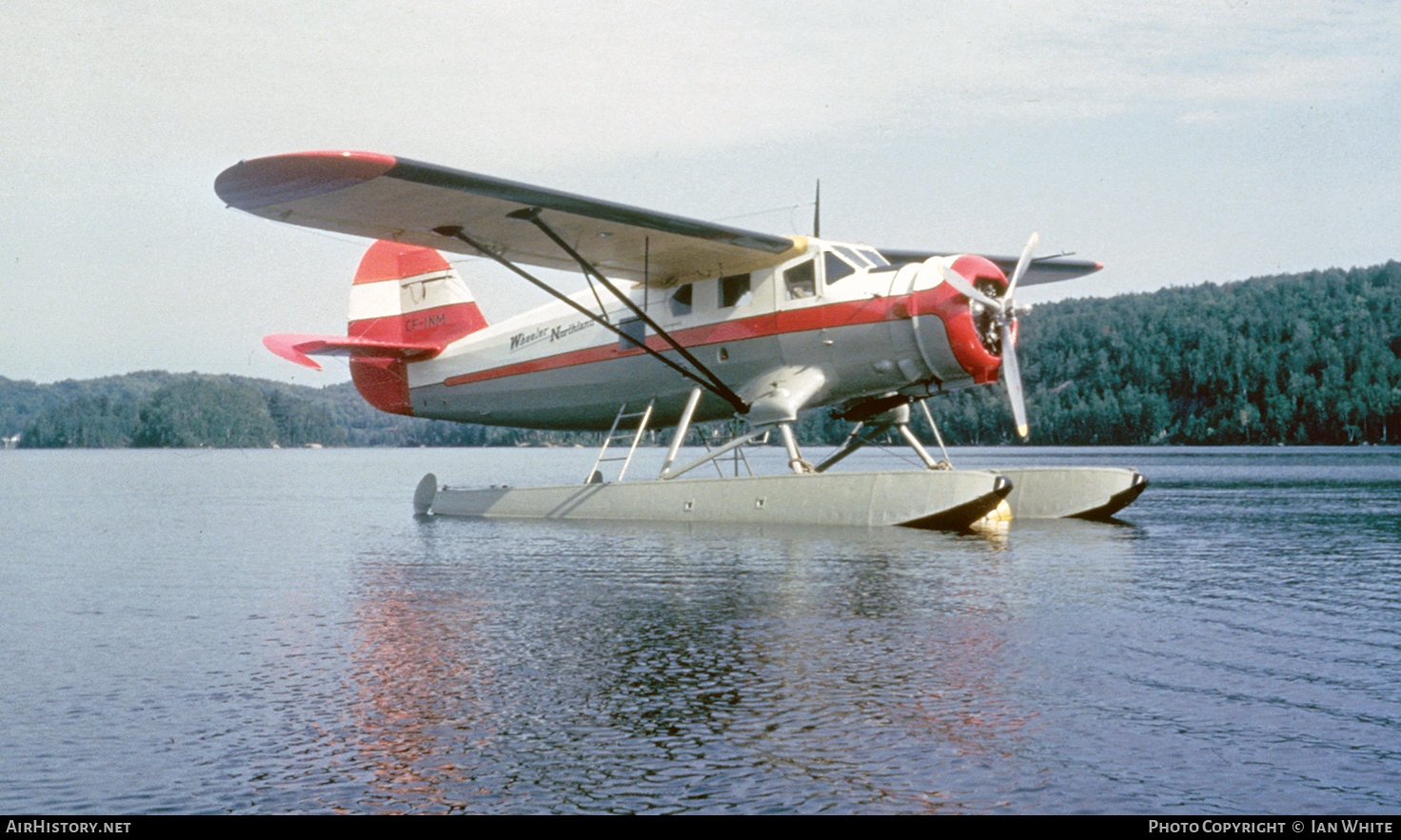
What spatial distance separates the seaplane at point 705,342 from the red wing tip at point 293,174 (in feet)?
0.08

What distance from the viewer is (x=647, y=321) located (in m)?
16.2

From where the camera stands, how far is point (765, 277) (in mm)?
16281

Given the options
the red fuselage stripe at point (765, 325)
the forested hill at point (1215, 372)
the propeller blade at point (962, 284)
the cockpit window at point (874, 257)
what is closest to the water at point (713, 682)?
the propeller blade at point (962, 284)

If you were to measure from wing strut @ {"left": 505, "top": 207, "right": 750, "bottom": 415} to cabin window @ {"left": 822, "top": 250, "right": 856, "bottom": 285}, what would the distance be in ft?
6.90

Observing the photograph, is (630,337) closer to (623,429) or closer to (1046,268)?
(623,429)

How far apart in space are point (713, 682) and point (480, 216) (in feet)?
32.6

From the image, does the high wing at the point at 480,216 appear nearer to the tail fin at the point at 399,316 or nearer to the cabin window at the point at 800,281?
the cabin window at the point at 800,281

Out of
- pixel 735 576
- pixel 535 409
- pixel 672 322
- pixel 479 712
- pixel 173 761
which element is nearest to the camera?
pixel 173 761

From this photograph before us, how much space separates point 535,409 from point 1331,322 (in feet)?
446

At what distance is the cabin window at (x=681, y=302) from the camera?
17.1 meters

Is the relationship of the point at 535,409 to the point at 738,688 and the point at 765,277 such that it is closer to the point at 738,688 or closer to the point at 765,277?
the point at 765,277

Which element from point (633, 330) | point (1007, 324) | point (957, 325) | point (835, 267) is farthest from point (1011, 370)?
point (633, 330)
